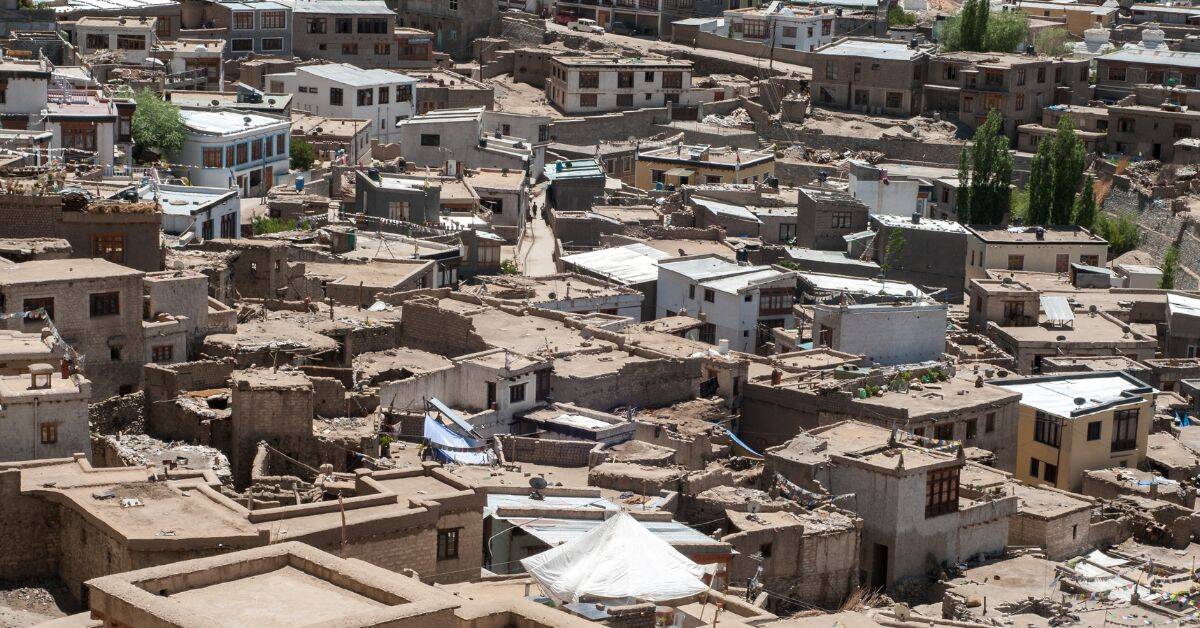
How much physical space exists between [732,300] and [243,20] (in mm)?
37768

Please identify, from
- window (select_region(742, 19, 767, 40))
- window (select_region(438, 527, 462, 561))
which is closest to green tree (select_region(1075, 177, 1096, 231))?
window (select_region(742, 19, 767, 40))

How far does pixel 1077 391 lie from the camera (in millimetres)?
54625

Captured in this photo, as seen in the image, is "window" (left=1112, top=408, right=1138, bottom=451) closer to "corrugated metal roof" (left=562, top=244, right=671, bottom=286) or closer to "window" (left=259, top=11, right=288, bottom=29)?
"corrugated metal roof" (left=562, top=244, right=671, bottom=286)

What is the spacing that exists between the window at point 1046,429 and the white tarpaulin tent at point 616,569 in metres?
24.0

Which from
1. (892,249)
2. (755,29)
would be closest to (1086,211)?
(892,249)

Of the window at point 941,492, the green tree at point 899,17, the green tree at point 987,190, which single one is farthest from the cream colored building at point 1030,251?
the green tree at point 899,17

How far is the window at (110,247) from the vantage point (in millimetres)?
43781

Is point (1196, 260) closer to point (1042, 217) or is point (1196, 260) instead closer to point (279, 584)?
point (1042, 217)

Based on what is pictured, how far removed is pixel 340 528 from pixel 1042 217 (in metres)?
55.0

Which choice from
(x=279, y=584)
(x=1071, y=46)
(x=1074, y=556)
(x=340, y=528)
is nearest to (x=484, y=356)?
(x=1074, y=556)

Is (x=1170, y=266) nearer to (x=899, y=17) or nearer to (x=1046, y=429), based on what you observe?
(x=1046, y=429)

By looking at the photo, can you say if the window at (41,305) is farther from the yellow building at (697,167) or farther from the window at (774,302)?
the yellow building at (697,167)

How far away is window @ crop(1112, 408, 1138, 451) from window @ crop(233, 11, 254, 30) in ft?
159

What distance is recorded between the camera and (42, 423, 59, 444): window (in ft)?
112
